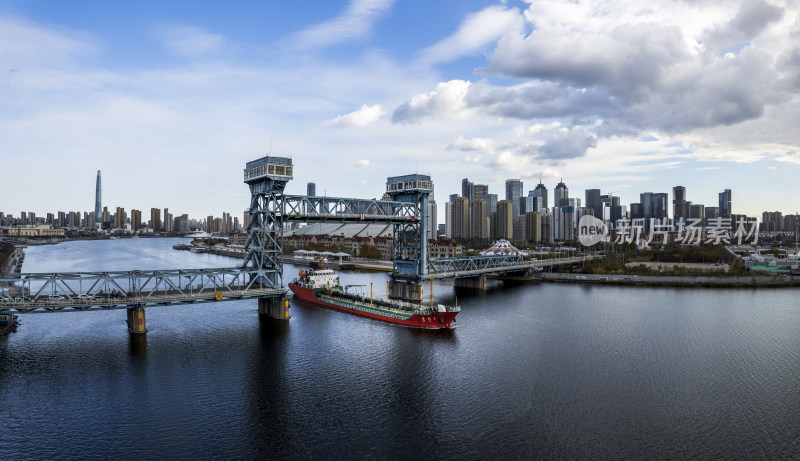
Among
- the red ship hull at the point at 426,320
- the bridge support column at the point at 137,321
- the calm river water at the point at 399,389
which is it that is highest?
the bridge support column at the point at 137,321

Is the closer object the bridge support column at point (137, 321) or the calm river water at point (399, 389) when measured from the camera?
the calm river water at point (399, 389)

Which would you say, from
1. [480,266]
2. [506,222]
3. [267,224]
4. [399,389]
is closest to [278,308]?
[267,224]

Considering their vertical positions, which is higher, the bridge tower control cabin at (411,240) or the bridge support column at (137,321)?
the bridge tower control cabin at (411,240)

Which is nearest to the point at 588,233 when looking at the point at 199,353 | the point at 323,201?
the point at 323,201

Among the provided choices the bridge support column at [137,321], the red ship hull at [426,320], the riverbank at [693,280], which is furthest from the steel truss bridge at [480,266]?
the bridge support column at [137,321]

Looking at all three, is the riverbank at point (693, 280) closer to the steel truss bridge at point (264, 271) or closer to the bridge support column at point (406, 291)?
the steel truss bridge at point (264, 271)

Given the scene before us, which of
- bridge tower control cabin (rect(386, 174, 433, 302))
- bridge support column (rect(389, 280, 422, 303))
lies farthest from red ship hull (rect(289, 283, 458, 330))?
bridge tower control cabin (rect(386, 174, 433, 302))

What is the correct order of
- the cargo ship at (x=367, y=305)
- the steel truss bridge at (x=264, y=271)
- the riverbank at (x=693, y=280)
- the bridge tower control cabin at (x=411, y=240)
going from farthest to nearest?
the riverbank at (x=693, y=280)
the bridge tower control cabin at (x=411, y=240)
the cargo ship at (x=367, y=305)
the steel truss bridge at (x=264, y=271)

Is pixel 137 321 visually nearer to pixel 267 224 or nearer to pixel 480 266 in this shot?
pixel 267 224
